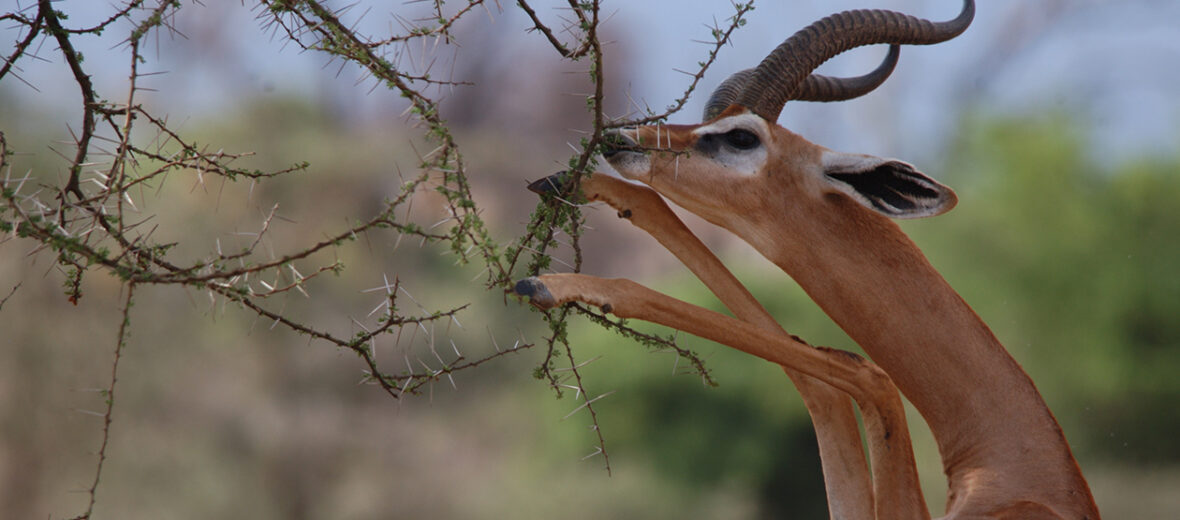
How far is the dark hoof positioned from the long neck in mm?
420

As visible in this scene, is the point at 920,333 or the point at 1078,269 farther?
the point at 1078,269

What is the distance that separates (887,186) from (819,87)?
0.26 m

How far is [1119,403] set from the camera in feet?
12.0

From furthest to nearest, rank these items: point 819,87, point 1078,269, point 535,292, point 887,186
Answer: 1. point 1078,269
2. point 819,87
3. point 887,186
4. point 535,292

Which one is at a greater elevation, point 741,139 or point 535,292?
point 741,139

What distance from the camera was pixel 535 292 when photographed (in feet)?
3.59

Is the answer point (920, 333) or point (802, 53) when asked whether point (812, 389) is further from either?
point (802, 53)

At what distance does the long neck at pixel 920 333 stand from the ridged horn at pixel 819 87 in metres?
0.19

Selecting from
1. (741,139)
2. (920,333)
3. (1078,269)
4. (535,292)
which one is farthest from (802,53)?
(1078,269)

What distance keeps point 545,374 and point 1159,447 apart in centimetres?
326

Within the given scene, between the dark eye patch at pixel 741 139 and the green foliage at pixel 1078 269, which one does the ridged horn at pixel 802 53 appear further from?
the green foliage at pixel 1078 269

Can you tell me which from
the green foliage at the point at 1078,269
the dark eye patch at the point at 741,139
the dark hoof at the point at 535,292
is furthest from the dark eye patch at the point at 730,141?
the green foliage at the point at 1078,269

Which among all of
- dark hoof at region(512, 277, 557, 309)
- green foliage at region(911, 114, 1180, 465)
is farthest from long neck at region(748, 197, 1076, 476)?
green foliage at region(911, 114, 1180, 465)

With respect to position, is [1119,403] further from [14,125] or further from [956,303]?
[14,125]
